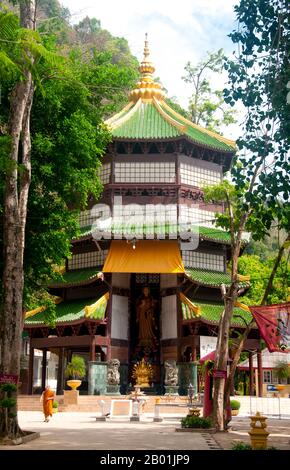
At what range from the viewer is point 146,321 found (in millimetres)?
34625

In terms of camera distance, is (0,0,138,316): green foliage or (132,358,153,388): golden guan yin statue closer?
(0,0,138,316): green foliage

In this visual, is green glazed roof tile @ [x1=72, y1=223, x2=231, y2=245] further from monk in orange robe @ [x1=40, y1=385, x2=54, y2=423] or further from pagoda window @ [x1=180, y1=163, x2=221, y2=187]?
monk in orange robe @ [x1=40, y1=385, x2=54, y2=423]

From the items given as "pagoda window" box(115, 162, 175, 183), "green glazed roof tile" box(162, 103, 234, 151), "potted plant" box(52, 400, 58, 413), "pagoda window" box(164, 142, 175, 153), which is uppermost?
"green glazed roof tile" box(162, 103, 234, 151)

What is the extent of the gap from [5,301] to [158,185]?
21.0m

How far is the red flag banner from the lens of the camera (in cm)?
1578

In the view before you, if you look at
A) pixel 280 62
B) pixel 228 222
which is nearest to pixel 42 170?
Result: pixel 228 222

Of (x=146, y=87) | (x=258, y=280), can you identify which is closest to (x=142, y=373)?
(x=258, y=280)

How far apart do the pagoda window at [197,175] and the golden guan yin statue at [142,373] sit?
10.4 metres

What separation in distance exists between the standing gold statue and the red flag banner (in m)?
18.6

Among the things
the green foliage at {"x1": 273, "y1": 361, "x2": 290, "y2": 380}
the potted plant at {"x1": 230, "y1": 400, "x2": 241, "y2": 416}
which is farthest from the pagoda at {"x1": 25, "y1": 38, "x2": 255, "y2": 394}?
the green foliage at {"x1": 273, "y1": 361, "x2": 290, "y2": 380}

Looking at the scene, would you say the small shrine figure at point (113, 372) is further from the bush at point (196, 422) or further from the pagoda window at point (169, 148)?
the bush at point (196, 422)

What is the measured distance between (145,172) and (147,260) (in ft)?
16.8

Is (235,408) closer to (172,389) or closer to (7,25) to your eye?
(172,389)
